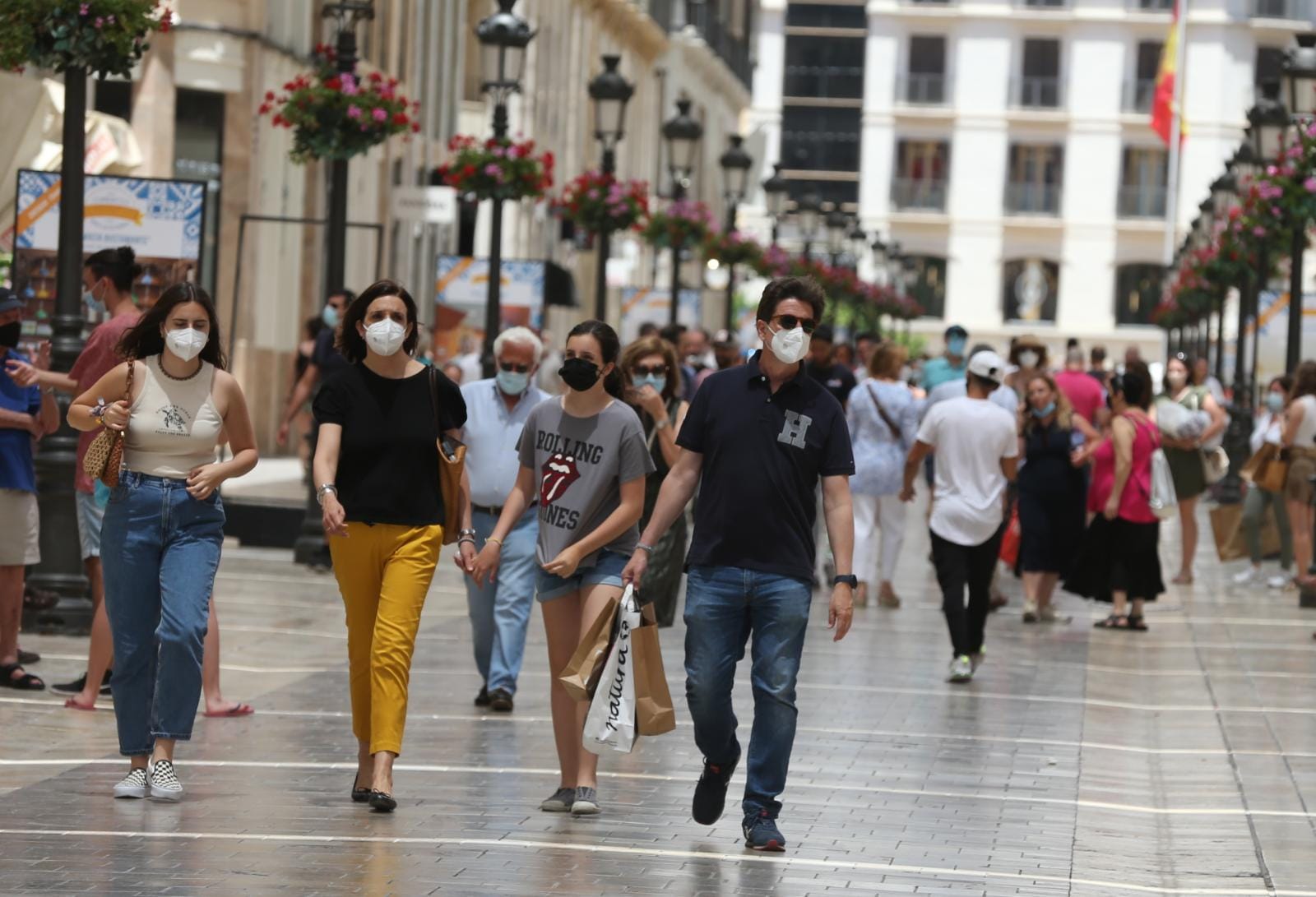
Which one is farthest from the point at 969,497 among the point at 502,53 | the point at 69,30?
the point at 502,53

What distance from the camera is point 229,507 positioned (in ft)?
65.6

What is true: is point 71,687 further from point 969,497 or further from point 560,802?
point 969,497

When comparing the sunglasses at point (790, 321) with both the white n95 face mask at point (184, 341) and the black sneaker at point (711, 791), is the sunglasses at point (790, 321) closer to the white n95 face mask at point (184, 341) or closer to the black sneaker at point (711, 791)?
the black sneaker at point (711, 791)

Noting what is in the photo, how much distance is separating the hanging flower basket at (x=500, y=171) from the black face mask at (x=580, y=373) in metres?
14.1

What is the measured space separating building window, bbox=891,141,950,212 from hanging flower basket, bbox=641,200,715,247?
5686 cm

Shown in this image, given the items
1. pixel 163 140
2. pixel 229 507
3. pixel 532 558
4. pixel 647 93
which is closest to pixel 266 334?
pixel 163 140

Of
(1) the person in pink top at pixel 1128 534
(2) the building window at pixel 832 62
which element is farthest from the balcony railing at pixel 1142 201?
(1) the person in pink top at pixel 1128 534

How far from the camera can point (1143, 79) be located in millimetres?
91312

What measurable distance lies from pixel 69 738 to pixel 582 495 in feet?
8.51

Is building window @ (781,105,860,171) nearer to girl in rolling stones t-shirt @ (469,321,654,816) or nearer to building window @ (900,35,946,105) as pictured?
building window @ (900,35,946,105)

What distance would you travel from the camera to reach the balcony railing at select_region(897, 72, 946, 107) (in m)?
92.1

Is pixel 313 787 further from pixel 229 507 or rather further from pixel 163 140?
pixel 163 140

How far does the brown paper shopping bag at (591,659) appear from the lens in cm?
870

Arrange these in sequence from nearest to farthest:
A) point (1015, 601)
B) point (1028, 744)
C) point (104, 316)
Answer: point (1028, 744)
point (104, 316)
point (1015, 601)
